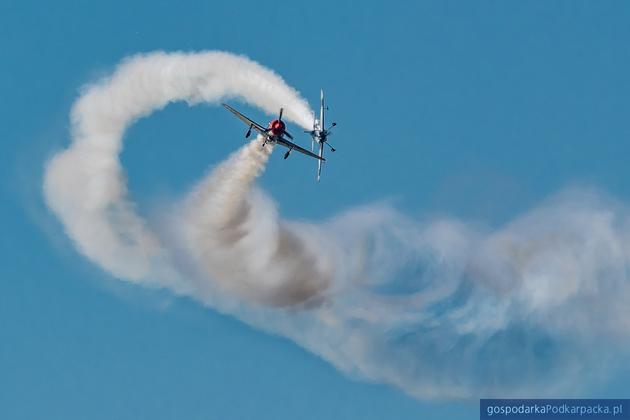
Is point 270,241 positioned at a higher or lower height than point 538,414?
higher

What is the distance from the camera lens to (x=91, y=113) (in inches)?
6619

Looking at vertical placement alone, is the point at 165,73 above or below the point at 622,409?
Result: above

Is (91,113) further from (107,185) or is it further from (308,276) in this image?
(308,276)

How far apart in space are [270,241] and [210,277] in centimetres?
405

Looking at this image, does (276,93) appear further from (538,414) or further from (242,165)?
(538,414)

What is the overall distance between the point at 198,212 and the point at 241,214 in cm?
229

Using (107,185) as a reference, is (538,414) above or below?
below

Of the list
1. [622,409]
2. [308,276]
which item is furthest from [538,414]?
[308,276]

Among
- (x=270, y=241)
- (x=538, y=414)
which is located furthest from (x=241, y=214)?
(x=538, y=414)

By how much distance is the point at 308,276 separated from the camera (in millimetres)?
167375

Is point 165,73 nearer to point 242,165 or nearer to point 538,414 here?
point 242,165

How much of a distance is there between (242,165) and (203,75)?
19.4 ft

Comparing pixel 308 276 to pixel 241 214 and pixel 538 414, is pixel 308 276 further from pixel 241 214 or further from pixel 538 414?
pixel 538 414

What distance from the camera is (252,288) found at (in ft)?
546
